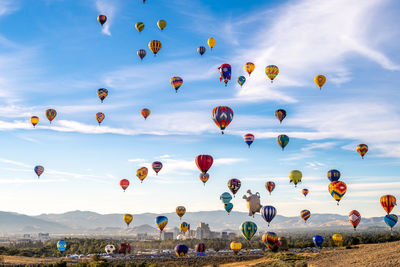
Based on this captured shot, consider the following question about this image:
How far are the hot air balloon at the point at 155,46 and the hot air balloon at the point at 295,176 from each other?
116 feet

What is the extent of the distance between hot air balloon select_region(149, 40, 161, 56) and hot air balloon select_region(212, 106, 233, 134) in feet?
67.5

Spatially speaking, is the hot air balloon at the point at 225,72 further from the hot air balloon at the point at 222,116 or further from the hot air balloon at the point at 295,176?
the hot air balloon at the point at 295,176

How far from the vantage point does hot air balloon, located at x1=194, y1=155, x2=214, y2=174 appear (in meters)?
66.8

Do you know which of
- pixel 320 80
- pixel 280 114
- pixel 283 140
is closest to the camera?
pixel 320 80

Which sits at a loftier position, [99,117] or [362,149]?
[99,117]

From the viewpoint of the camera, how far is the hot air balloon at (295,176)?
8162 cm

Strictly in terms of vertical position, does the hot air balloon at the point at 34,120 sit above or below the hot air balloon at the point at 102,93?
below

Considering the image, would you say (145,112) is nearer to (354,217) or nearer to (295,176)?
(295,176)

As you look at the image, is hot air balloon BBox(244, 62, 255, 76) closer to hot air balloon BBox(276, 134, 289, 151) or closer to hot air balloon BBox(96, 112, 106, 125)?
hot air balloon BBox(276, 134, 289, 151)

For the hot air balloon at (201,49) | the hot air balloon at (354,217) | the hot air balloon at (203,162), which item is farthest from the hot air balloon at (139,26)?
the hot air balloon at (354,217)

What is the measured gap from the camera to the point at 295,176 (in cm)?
8181

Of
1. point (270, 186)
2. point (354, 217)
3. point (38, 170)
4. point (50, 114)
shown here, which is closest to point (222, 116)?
point (270, 186)

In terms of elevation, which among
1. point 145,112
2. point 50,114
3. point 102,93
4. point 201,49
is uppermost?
point 201,49

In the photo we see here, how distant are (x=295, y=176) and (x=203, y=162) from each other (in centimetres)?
2381
